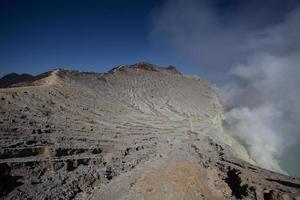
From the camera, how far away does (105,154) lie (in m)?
19.1

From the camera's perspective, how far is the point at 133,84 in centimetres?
4088

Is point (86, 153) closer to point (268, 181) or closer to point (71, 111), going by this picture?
point (71, 111)

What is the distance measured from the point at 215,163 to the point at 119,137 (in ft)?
26.9

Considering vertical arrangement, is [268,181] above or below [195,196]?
above

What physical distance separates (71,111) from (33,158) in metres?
8.88

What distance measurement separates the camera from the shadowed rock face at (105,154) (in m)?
14.8

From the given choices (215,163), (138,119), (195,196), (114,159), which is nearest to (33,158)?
(114,159)

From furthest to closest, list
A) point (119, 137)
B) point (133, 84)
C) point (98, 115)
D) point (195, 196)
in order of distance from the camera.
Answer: point (133, 84) < point (98, 115) < point (119, 137) < point (195, 196)

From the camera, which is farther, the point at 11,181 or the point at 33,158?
the point at 33,158

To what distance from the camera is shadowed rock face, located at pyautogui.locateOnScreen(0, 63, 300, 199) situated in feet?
48.5

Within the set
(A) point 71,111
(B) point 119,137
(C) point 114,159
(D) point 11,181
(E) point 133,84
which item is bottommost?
(D) point 11,181

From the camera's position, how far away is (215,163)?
2067cm

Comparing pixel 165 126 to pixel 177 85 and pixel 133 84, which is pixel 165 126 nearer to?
pixel 133 84

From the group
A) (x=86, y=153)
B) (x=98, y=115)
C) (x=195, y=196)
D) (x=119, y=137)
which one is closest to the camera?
(x=195, y=196)
